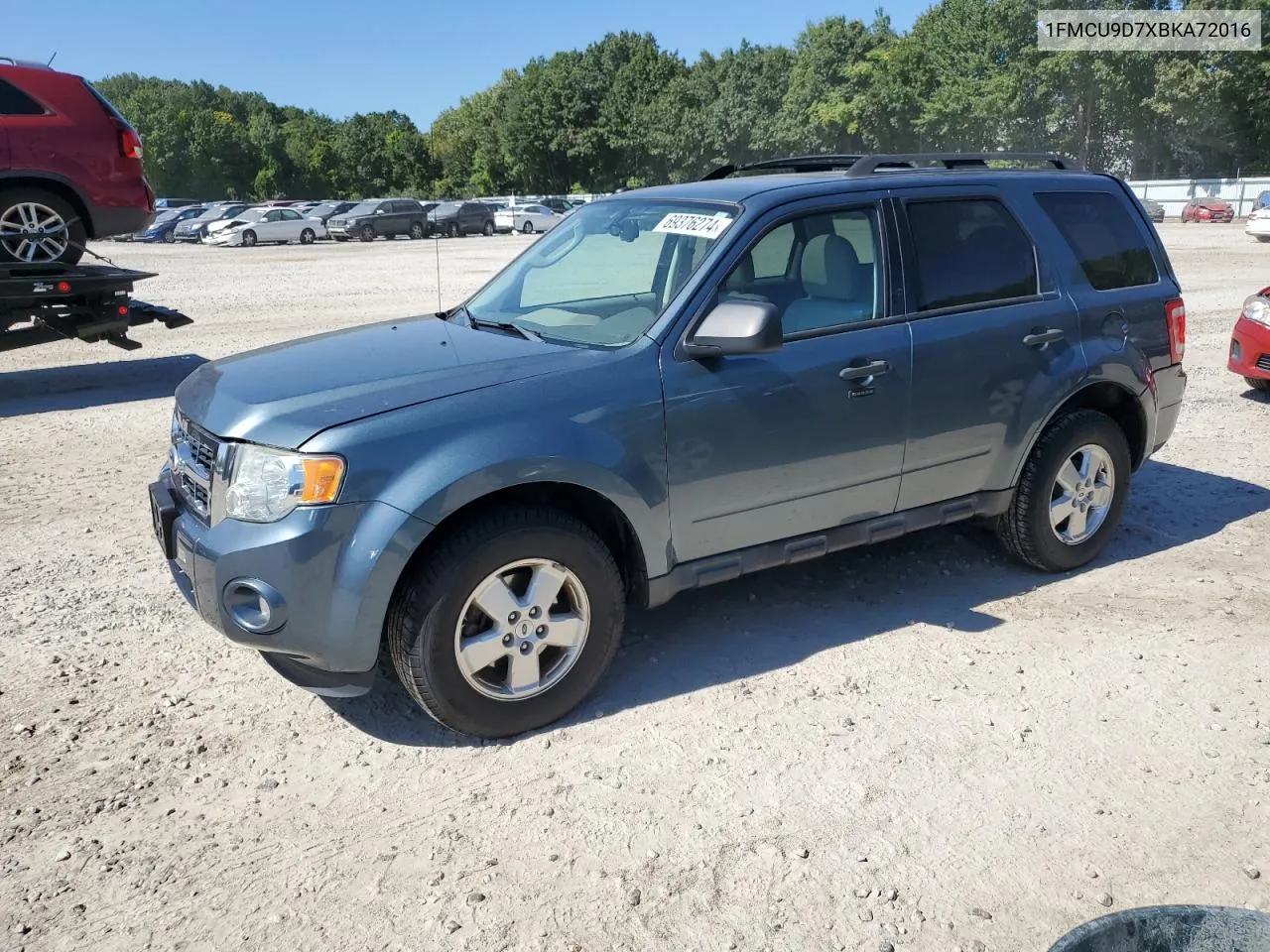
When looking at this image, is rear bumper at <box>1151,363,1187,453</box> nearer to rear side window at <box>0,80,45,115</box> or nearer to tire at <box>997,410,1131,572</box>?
tire at <box>997,410,1131,572</box>

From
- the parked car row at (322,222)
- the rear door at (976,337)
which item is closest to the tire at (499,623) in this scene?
the rear door at (976,337)

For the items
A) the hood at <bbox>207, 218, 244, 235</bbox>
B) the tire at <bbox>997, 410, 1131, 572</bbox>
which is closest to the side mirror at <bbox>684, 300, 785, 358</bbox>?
the tire at <bbox>997, 410, 1131, 572</bbox>

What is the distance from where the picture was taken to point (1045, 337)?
4926 millimetres

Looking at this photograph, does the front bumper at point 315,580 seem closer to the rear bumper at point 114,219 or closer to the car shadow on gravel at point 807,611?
the car shadow on gravel at point 807,611

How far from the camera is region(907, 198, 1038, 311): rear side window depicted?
4688 millimetres

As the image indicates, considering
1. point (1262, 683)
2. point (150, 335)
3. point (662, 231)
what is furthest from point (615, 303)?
point (150, 335)

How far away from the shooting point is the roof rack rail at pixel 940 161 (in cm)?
480

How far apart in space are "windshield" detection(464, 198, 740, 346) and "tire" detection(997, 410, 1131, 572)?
6.41 ft

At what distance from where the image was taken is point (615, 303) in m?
4.42

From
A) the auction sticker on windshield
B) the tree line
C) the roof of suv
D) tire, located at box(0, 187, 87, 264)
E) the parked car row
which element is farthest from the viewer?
the tree line

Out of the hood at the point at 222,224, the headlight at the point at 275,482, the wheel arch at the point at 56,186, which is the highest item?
the hood at the point at 222,224

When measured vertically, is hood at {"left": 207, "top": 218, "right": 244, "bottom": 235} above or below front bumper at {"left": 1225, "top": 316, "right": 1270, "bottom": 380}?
above

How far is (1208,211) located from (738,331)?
51577mm

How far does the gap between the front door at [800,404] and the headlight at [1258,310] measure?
245 inches
